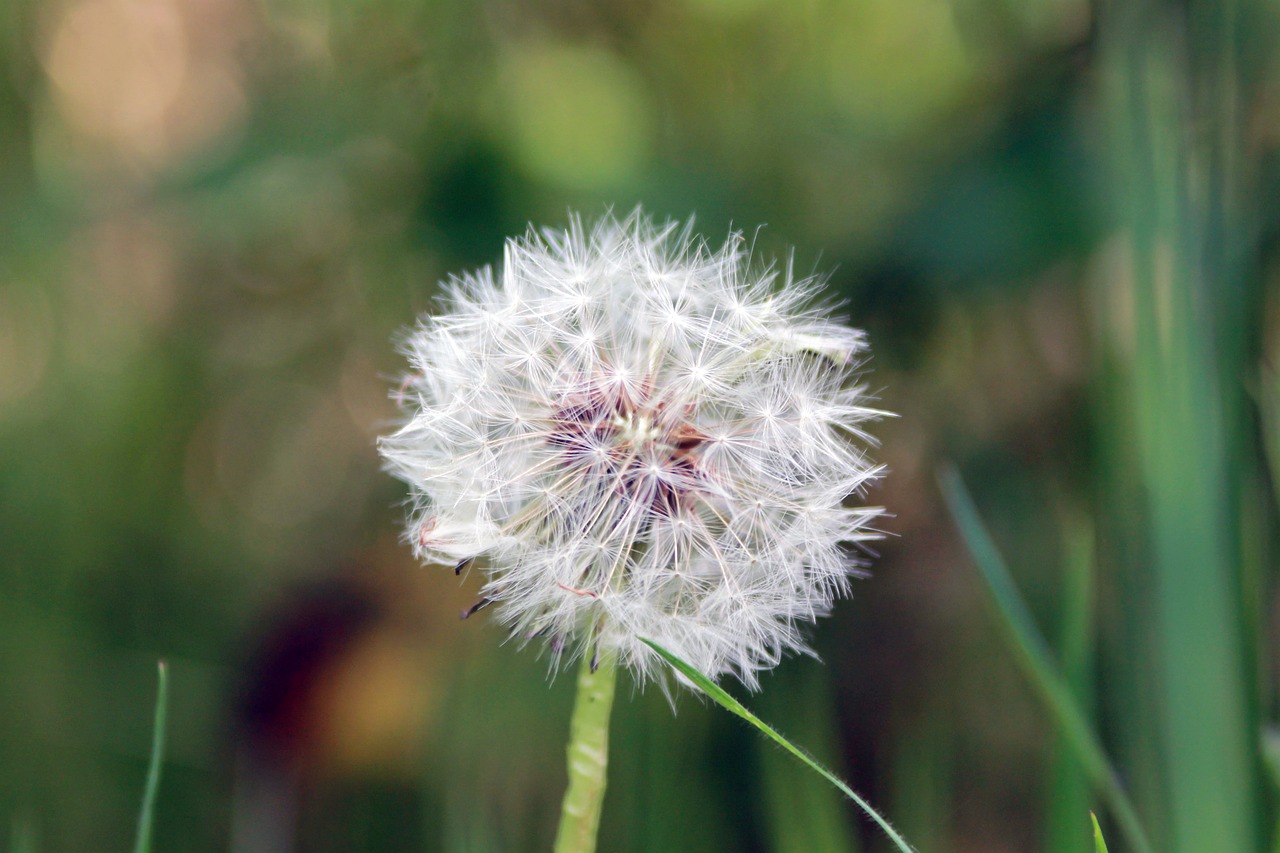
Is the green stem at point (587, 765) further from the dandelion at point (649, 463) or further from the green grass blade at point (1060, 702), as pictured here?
the green grass blade at point (1060, 702)

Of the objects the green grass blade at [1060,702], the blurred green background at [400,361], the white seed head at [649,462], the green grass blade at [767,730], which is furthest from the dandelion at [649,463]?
the blurred green background at [400,361]

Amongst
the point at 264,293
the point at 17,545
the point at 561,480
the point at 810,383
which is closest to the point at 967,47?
the point at 810,383

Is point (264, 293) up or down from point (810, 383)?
up

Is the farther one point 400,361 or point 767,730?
point 400,361

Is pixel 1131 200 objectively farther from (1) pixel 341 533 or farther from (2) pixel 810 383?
(1) pixel 341 533

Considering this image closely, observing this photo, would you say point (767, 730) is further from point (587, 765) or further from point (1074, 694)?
point (1074, 694)

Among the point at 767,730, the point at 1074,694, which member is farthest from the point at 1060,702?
the point at 767,730
